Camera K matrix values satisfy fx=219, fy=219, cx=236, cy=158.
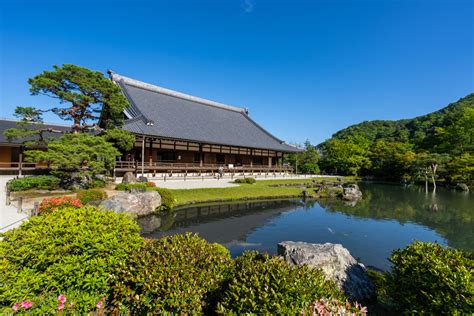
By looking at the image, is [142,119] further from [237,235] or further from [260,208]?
[237,235]

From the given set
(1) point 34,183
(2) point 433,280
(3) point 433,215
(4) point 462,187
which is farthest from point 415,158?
(1) point 34,183

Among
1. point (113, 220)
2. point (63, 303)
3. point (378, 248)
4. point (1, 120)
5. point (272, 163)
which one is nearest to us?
point (63, 303)

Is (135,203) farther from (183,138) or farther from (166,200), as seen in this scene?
(183,138)

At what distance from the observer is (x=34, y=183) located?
44.2ft

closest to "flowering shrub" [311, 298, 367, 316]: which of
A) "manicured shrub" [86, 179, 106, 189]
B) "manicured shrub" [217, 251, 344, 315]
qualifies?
"manicured shrub" [217, 251, 344, 315]

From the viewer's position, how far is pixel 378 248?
28.4 ft

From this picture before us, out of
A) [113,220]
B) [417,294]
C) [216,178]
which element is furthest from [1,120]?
[417,294]

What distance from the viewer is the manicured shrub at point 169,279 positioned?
302cm

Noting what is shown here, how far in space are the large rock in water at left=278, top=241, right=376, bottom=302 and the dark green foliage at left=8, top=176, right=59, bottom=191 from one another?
1559 centimetres

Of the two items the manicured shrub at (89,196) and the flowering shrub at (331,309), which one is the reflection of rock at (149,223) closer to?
the manicured shrub at (89,196)

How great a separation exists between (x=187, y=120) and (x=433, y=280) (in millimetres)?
28047

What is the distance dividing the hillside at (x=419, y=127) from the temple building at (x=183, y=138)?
3286cm

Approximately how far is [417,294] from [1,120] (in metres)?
35.6

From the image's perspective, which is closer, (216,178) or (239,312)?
(239,312)
